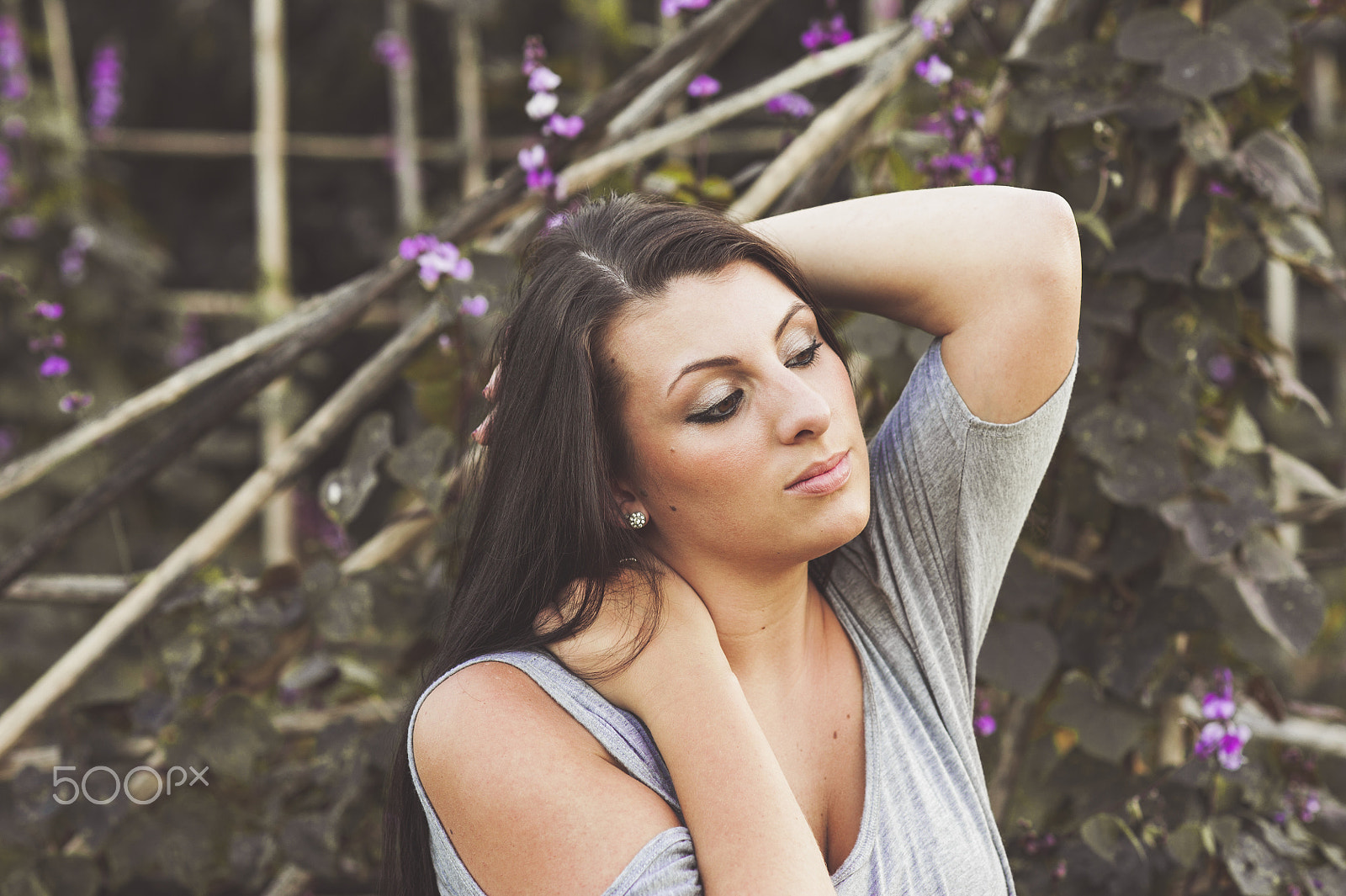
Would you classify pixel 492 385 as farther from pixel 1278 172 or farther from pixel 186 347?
pixel 186 347

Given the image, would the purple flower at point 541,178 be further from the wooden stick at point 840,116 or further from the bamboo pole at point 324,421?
the wooden stick at point 840,116

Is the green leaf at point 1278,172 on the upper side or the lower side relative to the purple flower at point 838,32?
lower

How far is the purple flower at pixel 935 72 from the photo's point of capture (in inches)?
66.7

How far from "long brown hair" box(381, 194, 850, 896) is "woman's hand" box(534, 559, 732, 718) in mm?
13

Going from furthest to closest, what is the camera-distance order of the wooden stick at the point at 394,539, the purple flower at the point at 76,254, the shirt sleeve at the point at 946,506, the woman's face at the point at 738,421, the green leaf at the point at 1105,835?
1. the purple flower at the point at 76,254
2. the wooden stick at the point at 394,539
3. the green leaf at the point at 1105,835
4. the shirt sleeve at the point at 946,506
5. the woman's face at the point at 738,421

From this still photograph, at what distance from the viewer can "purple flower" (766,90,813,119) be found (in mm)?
1925

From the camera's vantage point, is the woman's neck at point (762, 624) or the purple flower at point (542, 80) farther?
the purple flower at point (542, 80)

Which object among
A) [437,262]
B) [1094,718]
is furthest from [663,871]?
[437,262]

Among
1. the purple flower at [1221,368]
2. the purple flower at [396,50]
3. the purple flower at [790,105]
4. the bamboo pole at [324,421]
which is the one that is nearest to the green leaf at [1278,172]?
the purple flower at [1221,368]

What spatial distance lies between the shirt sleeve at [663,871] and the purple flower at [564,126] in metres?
1.18

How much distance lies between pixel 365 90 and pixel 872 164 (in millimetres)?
3491

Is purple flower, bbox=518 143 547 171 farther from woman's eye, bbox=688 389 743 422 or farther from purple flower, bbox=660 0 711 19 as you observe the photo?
woman's eye, bbox=688 389 743 422

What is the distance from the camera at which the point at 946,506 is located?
1226 millimetres

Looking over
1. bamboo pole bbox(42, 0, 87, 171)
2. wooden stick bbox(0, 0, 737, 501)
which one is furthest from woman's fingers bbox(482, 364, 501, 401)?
bamboo pole bbox(42, 0, 87, 171)
